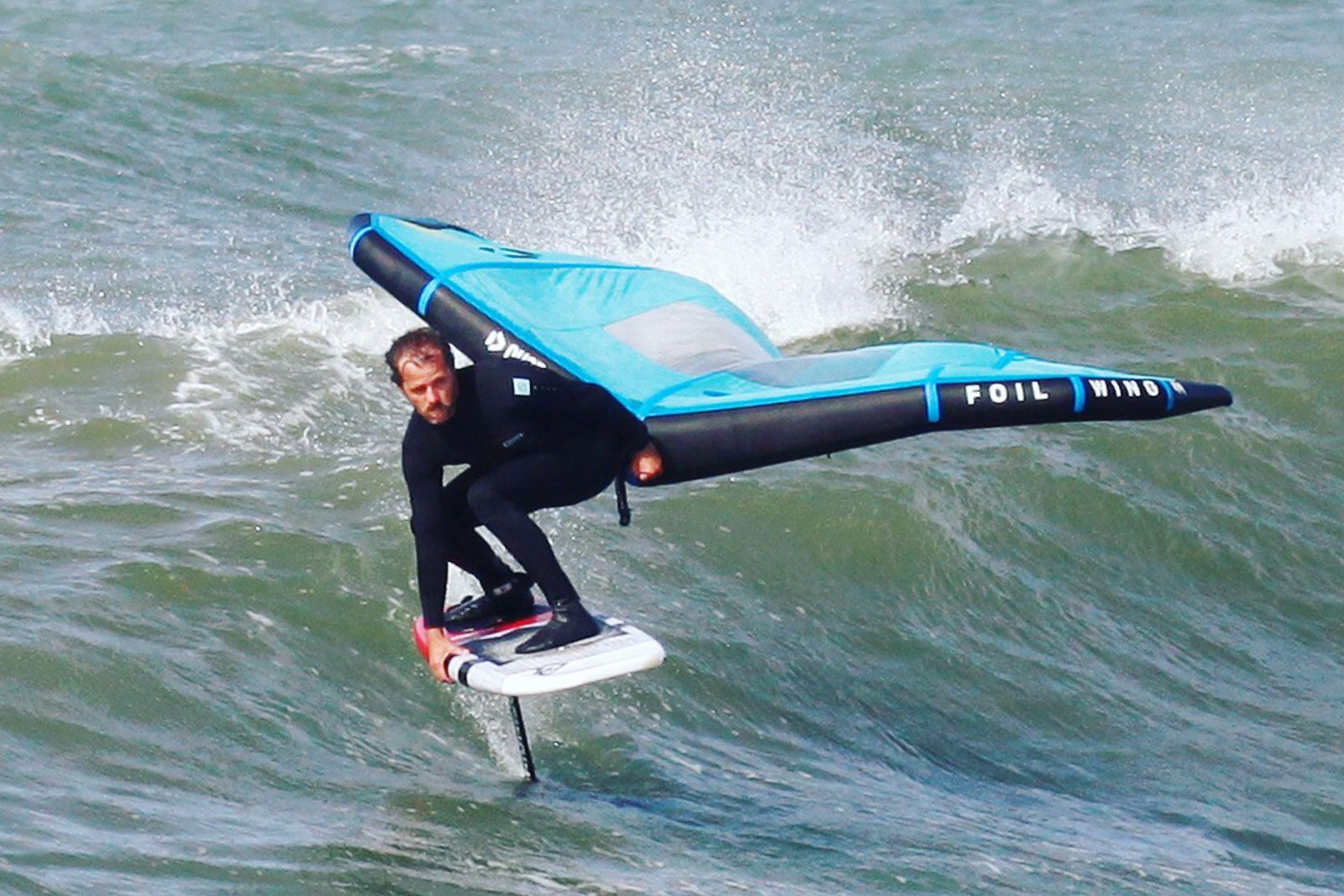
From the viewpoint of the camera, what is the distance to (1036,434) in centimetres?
998

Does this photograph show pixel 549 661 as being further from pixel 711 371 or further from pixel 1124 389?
pixel 1124 389

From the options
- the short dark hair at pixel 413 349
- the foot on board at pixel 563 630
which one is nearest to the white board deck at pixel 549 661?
the foot on board at pixel 563 630

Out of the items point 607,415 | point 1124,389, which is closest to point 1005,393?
point 1124,389

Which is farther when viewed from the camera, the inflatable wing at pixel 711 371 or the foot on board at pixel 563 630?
the inflatable wing at pixel 711 371

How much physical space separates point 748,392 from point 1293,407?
5585 mm

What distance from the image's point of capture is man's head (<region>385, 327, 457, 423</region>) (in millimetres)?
5484

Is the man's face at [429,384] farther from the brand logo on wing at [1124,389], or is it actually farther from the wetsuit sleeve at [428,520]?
the brand logo on wing at [1124,389]

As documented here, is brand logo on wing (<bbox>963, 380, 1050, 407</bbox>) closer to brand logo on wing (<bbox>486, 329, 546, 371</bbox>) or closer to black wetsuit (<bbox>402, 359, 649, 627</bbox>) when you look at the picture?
black wetsuit (<bbox>402, 359, 649, 627</bbox>)

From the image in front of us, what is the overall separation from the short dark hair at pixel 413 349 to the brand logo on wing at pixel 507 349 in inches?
13.2

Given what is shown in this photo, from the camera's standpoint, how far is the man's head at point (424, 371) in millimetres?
5484

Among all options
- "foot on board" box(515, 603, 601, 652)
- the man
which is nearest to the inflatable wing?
the man

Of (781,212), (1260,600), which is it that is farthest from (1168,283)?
(1260,600)

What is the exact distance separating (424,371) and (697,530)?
10.4ft

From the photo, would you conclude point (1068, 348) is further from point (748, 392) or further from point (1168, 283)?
point (748, 392)
